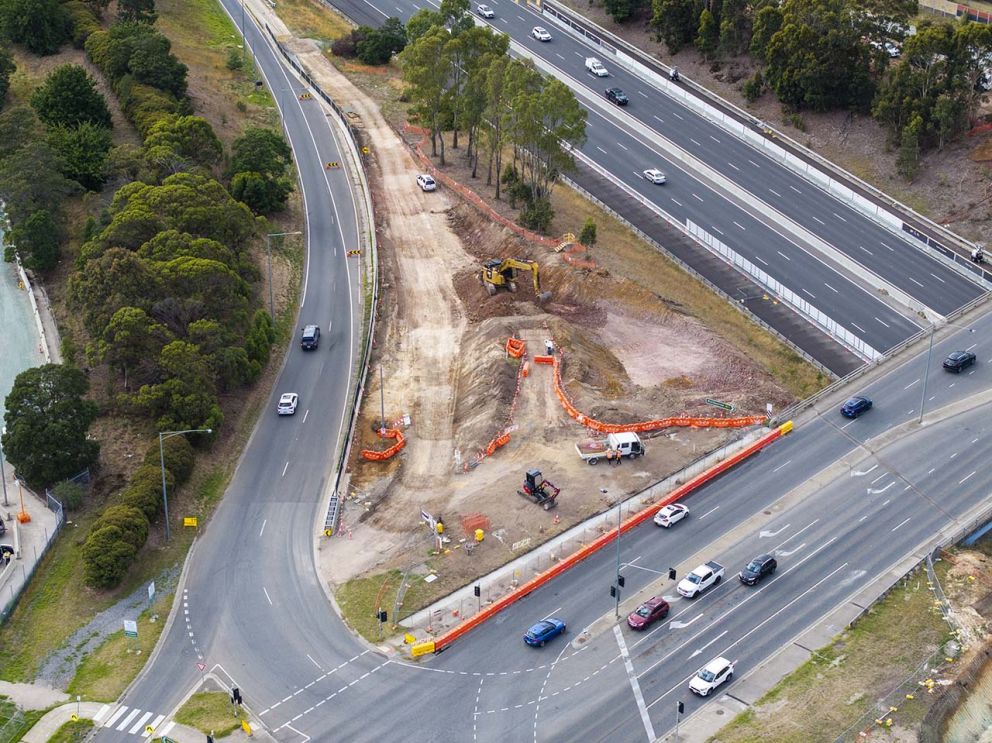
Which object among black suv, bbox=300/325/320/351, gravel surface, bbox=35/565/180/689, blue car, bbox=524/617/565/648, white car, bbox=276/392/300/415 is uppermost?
blue car, bbox=524/617/565/648

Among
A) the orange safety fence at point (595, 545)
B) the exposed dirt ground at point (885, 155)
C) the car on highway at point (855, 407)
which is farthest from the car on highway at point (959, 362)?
the exposed dirt ground at point (885, 155)

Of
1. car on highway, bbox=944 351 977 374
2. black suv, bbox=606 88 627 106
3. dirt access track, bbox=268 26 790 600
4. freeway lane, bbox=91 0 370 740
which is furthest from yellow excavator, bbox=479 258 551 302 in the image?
black suv, bbox=606 88 627 106

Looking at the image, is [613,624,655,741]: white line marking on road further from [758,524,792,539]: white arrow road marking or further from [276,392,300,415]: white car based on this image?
[276,392,300,415]: white car

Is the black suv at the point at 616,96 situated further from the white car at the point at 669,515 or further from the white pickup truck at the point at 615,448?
the white car at the point at 669,515

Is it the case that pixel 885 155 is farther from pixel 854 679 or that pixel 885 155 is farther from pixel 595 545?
pixel 854 679

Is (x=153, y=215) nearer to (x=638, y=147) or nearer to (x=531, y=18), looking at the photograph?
(x=638, y=147)

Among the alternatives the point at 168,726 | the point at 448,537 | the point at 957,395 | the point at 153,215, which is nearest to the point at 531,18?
the point at 153,215
